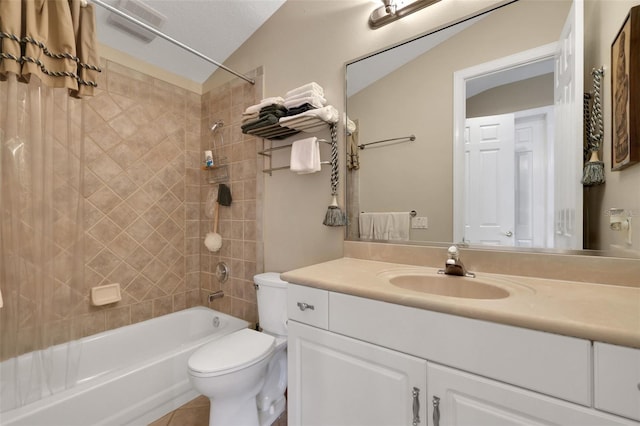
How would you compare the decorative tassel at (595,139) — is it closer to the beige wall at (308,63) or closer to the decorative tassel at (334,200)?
the beige wall at (308,63)

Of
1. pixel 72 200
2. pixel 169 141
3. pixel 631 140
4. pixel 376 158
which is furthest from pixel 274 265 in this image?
pixel 631 140

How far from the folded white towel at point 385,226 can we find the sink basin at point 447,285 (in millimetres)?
252

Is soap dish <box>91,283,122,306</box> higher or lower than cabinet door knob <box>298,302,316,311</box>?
lower

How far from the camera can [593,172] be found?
0.97 meters

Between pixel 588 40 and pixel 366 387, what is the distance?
4.88ft

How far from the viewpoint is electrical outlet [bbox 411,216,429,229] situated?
4.37 feet

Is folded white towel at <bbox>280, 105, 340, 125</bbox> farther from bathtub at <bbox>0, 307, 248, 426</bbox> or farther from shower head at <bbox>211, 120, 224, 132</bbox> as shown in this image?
bathtub at <bbox>0, 307, 248, 426</bbox>

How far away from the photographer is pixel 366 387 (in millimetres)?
911

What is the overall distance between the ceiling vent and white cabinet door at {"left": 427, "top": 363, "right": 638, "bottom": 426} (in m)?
2.41

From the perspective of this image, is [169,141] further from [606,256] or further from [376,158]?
[606,256]

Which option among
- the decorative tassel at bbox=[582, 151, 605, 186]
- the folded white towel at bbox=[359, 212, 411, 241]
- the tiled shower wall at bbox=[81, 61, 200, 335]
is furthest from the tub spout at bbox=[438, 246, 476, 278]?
the tiled shower wall at bbox=[81, 61, 200, 335]

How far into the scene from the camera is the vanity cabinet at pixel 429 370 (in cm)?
61

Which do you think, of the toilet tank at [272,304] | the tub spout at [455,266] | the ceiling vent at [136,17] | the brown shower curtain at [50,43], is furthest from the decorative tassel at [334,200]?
the ceiling vent at [136,17]

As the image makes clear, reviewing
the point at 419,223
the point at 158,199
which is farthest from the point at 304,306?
the point at 158,199
